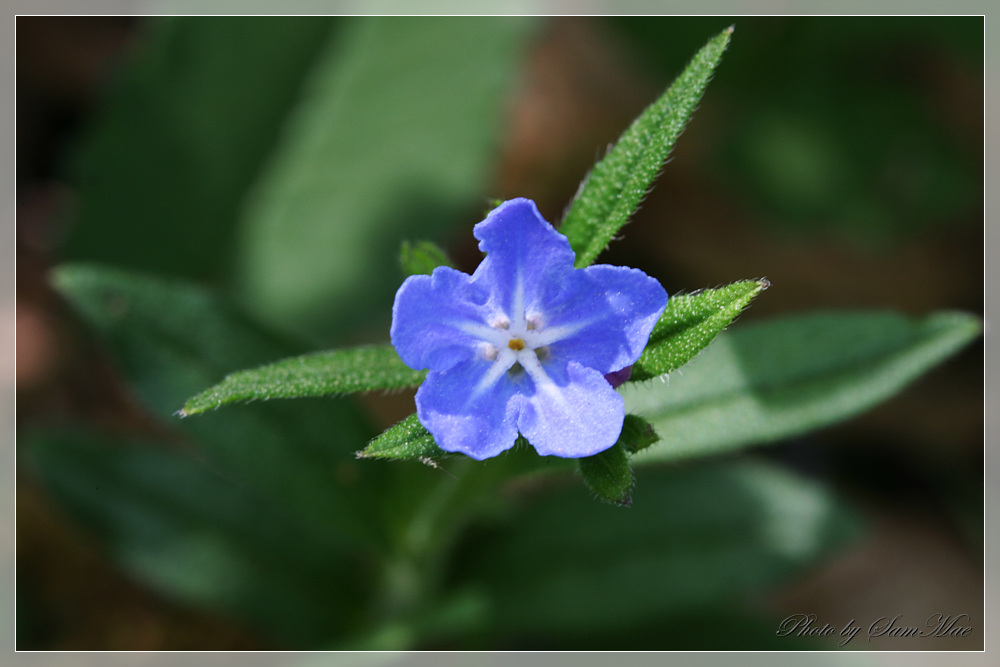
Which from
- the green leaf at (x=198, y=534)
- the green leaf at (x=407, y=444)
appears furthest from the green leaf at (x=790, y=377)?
the green leaf at (x=198, y=534)

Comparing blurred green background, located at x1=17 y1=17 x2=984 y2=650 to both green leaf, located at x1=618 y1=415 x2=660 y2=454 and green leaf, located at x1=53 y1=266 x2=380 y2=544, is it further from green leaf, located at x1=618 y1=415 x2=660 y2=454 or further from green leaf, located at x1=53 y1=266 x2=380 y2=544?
green leaf, located at x1=618 y1=415 x2=660 y2=454

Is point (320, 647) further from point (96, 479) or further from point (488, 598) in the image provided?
point (96, 479)

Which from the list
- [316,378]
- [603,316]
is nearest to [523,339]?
[603,316]

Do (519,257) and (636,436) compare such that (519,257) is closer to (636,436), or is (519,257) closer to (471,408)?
(471,408)

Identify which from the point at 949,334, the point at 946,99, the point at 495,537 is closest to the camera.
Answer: the point at 949,334

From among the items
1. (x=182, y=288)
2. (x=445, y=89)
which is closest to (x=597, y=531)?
(x=182, y=288)

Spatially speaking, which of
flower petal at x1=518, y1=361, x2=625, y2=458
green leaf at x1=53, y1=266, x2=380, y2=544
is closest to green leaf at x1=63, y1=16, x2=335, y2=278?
green leaf at x1=53, y1=266, x2=380, y2=544
